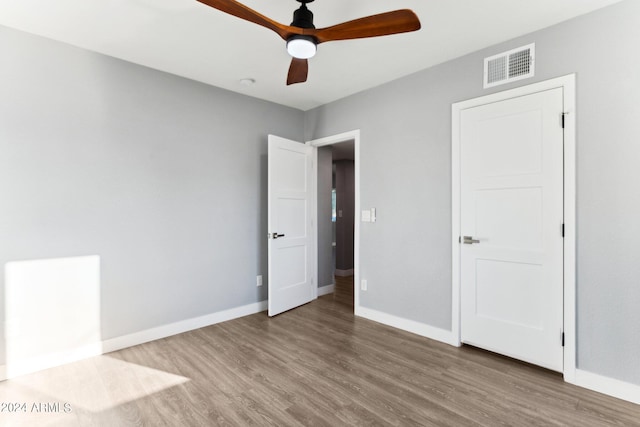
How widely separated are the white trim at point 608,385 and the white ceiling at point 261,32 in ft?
8.27

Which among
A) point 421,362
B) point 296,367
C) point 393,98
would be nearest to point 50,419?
point 296,367

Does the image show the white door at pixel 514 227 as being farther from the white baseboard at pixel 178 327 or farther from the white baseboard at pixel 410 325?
the white baseboard at pixel 178 327

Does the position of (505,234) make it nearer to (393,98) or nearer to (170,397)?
(393,98)

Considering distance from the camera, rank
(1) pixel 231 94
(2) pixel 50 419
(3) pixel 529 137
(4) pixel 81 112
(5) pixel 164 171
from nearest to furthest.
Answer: (2) pixel 50 419 → (3) pixel 529 137 → (4) pixel 81 112 → (5) pixel 164 171 → (1) pixel 231 94

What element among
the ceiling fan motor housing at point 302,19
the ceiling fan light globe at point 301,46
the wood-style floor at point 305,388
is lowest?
the wood-style floor at point 305,388

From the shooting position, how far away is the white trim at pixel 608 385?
2094 mm

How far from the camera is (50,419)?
6.43 ft

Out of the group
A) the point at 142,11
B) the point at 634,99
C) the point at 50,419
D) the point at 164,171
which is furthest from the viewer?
the point at 164,171

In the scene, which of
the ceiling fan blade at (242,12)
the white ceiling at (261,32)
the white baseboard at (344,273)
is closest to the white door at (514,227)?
the white ceiling at (261,32)

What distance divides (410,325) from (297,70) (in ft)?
8.58

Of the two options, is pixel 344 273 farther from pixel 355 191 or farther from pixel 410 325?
pixel 410 325

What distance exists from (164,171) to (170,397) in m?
2.03

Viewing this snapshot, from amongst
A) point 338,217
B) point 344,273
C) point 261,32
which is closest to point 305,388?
point 261,32

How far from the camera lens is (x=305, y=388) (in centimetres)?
227
